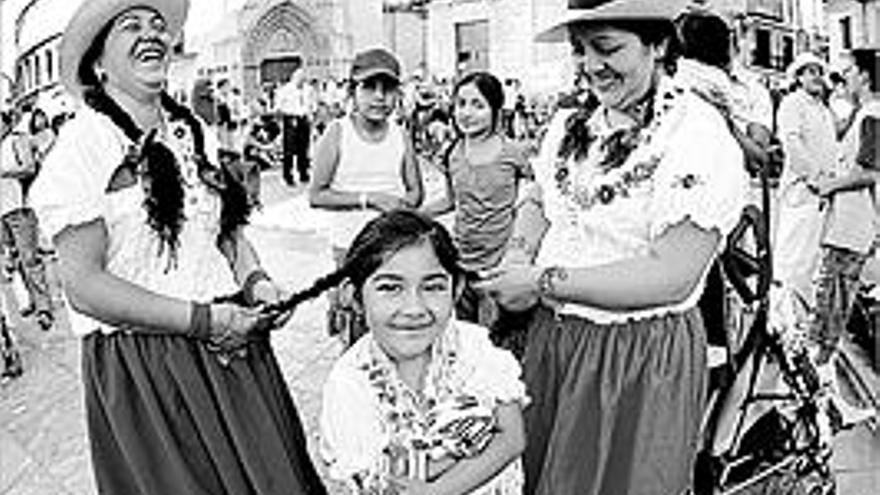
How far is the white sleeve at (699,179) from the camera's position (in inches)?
88.9

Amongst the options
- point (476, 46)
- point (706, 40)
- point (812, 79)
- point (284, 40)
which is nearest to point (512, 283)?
point (706, 40)

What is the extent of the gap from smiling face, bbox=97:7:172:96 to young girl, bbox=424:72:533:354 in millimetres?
1821

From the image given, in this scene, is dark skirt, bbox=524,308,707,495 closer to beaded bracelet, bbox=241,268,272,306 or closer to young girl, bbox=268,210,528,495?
young girl, bbox=268,210,528,495

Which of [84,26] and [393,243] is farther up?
[84,26]

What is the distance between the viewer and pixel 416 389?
2318mm

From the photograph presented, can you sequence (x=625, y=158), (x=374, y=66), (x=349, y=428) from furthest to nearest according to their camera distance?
(x=374, y=66), (x=625, y=158), (x=349, y=428)

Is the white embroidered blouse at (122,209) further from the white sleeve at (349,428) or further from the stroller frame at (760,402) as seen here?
the stroller frame at (760,402)

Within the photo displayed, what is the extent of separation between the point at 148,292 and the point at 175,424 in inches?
9.7

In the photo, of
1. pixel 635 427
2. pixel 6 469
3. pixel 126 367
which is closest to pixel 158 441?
pixel 126 367

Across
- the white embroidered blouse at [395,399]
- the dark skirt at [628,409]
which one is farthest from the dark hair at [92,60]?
the dark skirt at [628,409]

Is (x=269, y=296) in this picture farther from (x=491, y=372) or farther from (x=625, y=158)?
(x=625, y=158)

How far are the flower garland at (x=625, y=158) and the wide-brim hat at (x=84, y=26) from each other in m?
0.79

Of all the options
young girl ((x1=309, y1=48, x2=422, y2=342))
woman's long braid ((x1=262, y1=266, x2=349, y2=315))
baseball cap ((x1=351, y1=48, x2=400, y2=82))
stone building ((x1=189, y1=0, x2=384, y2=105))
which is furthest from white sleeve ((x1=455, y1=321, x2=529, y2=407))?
stone building ((x1=189, y1=0, x2=384, y2=105))

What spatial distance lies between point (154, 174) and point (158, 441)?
45cm
